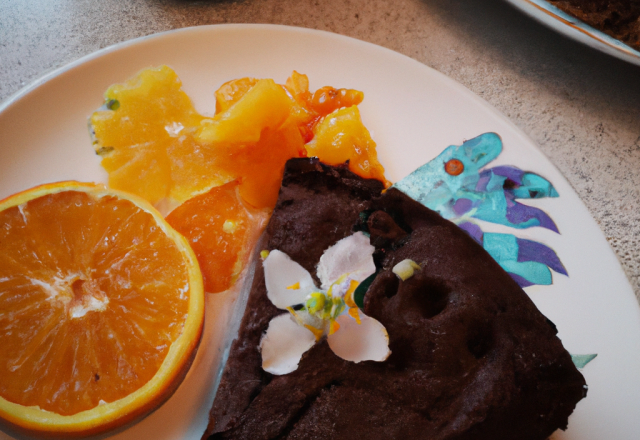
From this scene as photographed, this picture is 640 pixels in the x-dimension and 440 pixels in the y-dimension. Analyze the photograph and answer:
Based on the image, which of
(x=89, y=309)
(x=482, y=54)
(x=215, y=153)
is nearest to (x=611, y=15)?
(x=482, y=54)

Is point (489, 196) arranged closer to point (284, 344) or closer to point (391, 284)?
point (391, 284)

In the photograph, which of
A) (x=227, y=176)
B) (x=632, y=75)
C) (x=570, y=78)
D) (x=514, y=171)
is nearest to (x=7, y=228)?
(x=227, y=176)

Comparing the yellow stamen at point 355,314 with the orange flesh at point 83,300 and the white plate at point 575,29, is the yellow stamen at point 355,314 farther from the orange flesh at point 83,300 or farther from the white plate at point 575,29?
the white plate at point 575,29

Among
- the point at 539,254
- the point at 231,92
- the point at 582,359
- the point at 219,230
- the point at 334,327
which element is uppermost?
the point at 231,92

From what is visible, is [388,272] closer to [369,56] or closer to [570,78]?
[369,56]

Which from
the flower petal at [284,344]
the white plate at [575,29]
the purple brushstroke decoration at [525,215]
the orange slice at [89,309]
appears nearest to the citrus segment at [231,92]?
the orange slice at [89,309]

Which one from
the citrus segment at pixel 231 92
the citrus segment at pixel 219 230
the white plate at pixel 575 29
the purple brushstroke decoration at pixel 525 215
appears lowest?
the purple brushstroke decoration at pixel 525 215

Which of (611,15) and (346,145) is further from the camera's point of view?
(611,15)

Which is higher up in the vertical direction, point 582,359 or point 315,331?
point 315,331
